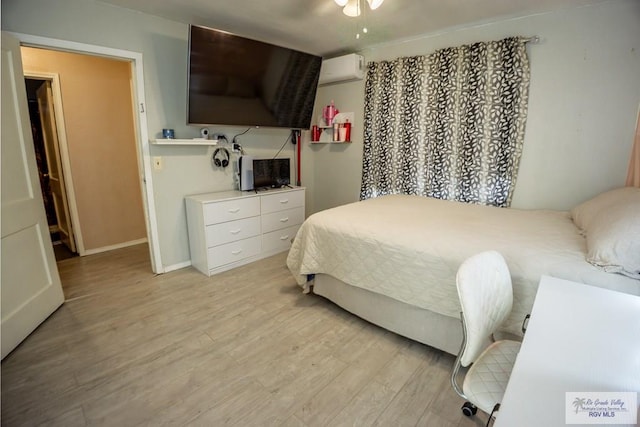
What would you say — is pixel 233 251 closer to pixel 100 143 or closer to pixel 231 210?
pixel 231 210

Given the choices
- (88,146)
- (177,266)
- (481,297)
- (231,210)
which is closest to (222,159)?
(231,210)

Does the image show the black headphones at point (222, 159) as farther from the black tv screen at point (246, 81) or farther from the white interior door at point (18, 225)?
the white interior door at point (18, 225)

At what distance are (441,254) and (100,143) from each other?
3989 mm

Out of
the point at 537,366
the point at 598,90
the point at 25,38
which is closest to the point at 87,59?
the point at 25,38

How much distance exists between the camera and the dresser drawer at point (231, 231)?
9.94 ft

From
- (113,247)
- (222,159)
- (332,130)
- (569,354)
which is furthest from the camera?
(332,130)

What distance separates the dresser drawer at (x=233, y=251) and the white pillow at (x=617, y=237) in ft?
9.23

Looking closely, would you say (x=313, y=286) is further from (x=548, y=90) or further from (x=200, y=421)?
(x=548, y=90)

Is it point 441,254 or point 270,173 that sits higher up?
point 270,173

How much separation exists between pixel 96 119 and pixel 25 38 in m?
1.48

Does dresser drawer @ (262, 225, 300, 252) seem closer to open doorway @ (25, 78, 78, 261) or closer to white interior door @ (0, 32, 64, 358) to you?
white interior door @ (0, 32, 64, 358)

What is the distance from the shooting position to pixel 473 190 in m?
3.04

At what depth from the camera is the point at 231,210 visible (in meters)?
3.13

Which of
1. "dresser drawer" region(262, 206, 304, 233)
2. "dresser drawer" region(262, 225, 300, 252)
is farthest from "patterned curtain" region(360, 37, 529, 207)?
"dresser drawer" region(262, 225, 300, 252)
